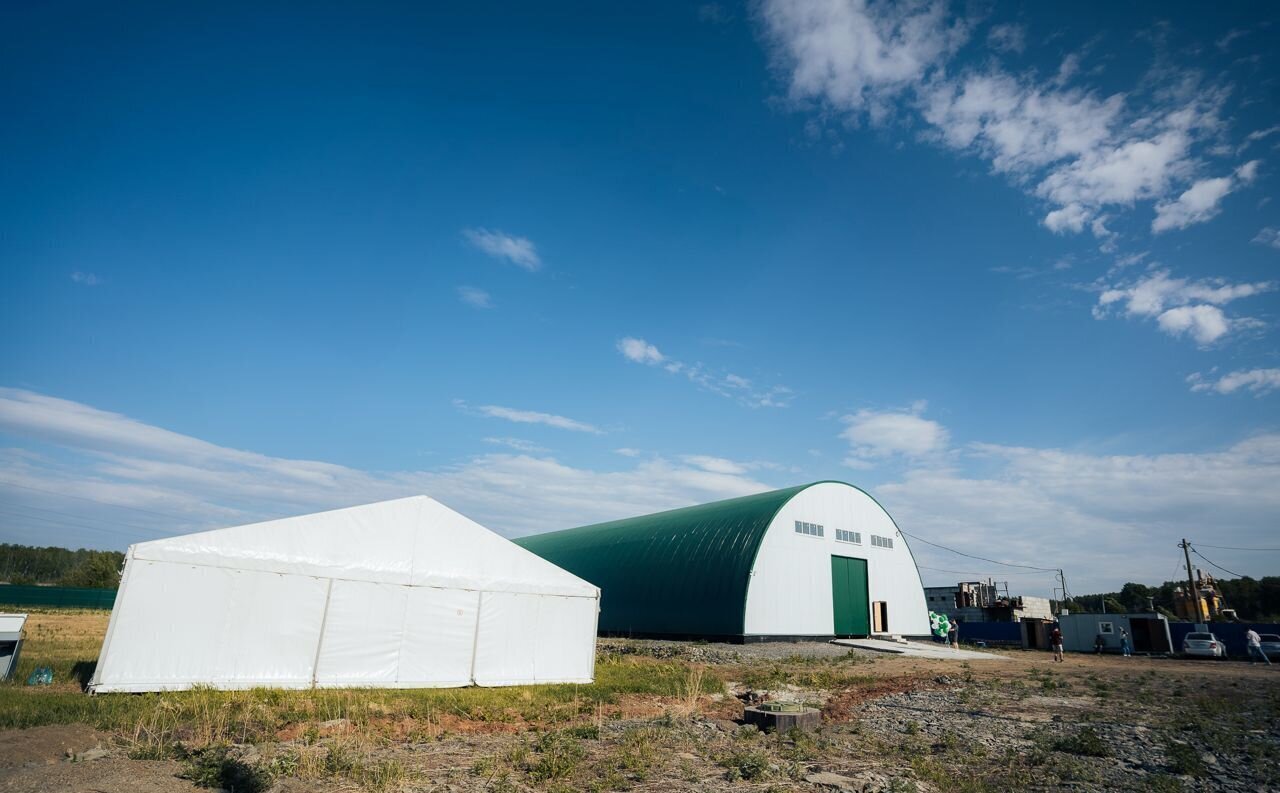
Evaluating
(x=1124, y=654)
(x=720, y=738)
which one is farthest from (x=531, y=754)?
(x=1124, y=654)

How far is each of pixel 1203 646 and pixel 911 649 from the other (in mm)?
18039

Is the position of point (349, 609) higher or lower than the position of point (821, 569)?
lower

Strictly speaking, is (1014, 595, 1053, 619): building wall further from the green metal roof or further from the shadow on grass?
the shadow on grass

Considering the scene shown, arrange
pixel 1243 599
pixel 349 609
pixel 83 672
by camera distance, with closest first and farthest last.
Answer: pixel 83 672, pixel 349 609, pixel 1243 599

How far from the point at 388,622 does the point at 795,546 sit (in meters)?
22.8

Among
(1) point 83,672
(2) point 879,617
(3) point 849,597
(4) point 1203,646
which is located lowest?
(1) point 83,672

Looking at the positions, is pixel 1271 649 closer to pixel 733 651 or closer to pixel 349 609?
pixel 733 651

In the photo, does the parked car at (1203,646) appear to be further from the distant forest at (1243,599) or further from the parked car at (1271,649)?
the distant forest at (1243,599)

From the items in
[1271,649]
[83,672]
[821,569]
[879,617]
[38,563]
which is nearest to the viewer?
[83,672]

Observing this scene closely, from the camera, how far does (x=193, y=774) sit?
760 cm

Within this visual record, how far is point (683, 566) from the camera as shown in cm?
3547

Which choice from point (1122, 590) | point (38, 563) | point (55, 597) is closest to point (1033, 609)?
point (1122, 590)

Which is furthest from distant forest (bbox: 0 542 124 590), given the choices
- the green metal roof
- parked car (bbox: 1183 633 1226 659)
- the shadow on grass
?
parked car (bbox: 1183 633 1226 659)

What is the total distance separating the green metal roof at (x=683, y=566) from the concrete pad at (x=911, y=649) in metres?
6.26
